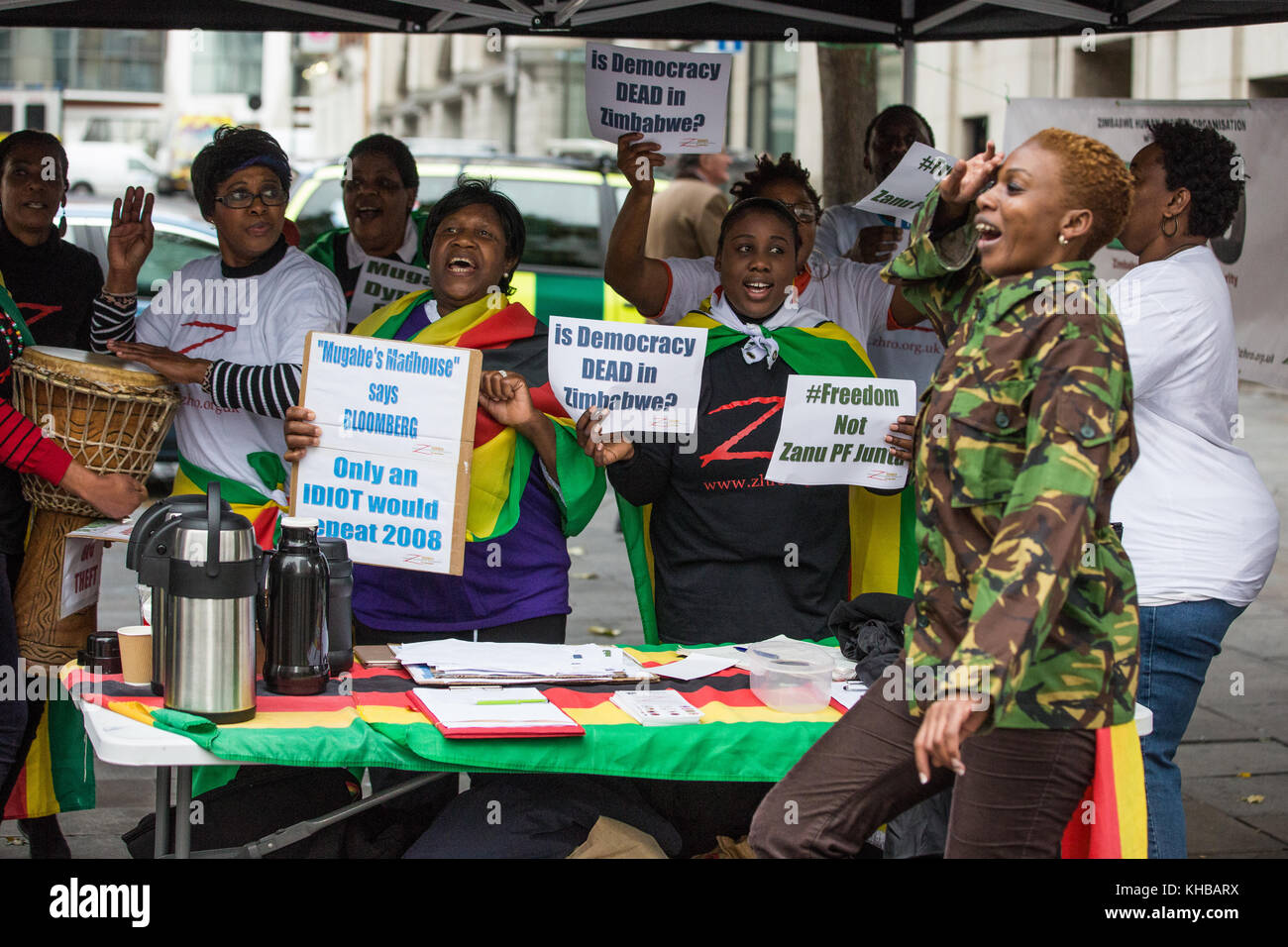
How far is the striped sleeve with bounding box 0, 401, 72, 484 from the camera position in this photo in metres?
3.79

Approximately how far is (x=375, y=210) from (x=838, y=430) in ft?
8.26

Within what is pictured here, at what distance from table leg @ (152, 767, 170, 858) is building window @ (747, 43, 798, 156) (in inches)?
980

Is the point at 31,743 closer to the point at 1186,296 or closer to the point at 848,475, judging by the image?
the point at 848,475

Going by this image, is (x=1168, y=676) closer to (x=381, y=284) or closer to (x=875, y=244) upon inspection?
(x=875, y=244)

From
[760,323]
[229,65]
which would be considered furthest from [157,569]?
[229,65]

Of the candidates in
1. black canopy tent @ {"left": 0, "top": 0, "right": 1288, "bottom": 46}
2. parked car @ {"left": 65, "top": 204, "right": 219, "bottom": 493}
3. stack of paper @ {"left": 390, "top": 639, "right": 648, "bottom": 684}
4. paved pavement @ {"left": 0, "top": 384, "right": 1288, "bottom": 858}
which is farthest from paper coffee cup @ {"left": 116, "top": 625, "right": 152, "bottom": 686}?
parked car @ {"left": 65, "top": 204, "right": 219, "bottom": 493}

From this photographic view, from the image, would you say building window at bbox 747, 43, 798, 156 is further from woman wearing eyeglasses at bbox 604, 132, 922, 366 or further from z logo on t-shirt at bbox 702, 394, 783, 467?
z logo on t-shirt at bbox 702, 394, 783, 467

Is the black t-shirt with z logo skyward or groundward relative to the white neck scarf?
groundward

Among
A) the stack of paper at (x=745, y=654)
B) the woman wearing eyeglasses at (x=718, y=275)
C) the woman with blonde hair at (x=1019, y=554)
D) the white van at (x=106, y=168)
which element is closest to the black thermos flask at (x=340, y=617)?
the stack of paper at (x=745, y=654)

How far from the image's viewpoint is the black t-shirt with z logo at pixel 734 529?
164 inches

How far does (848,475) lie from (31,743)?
2.50 meters

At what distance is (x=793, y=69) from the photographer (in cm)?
2694
